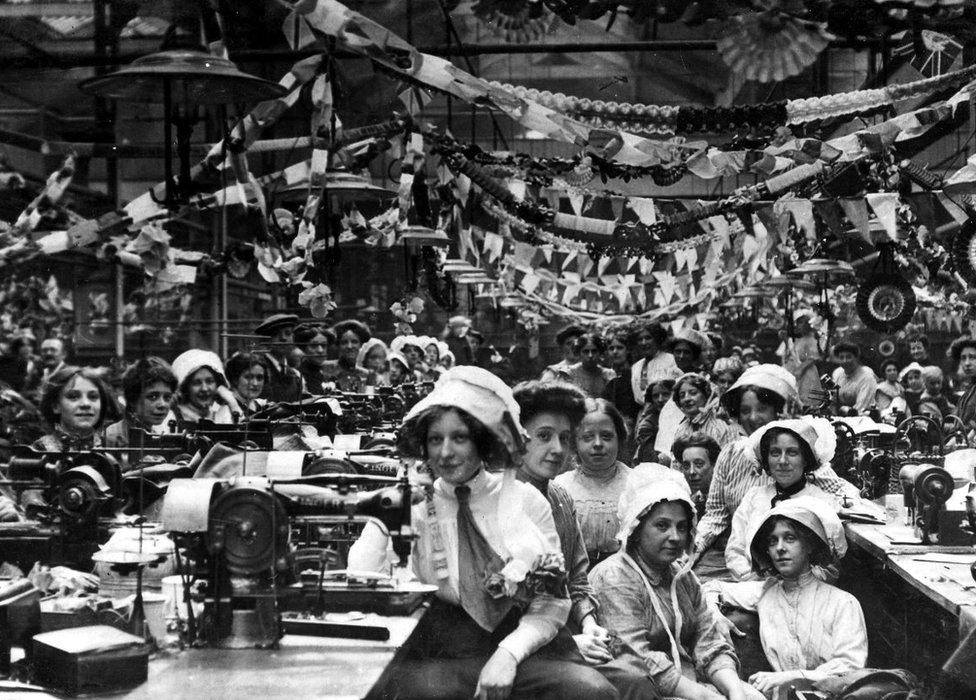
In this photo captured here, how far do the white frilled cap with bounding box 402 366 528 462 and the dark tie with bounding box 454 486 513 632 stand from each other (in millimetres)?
184

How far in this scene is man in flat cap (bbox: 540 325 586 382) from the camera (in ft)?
37.1

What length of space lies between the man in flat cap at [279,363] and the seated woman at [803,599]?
3.13m

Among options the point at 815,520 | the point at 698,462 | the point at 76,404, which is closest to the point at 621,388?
the point at 698,462

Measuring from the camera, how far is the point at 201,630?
3.10 meters

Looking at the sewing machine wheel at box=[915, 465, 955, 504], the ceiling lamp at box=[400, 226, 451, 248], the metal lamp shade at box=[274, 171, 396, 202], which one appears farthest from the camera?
the ceiling lamp at box=[400, 226, 451, 248]

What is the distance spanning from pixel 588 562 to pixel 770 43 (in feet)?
5.75

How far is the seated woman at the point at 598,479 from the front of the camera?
515 centimetres

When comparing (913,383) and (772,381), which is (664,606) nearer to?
(772,381)

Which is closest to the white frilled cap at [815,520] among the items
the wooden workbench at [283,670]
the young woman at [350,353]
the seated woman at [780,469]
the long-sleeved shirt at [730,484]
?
the seated woman at [780,469]

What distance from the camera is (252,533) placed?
3.03m

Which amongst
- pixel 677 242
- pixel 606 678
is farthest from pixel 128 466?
pixel 677 242

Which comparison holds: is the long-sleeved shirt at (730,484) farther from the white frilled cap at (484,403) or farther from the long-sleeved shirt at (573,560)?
the white frilled cap at (484,403)

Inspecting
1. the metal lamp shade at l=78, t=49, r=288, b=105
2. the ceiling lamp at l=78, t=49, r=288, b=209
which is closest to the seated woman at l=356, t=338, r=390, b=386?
the ceiling lamp at l=78, t=49, r=288, b=209

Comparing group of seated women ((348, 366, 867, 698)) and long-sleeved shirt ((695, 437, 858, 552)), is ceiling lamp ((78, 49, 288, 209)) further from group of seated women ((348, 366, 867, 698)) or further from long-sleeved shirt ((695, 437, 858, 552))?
long-sleeved shirt ((695, 437, 858, 552))
